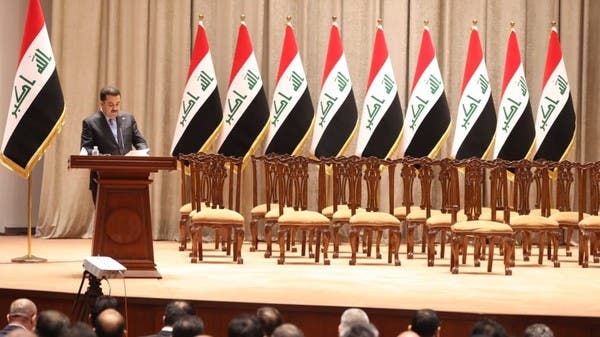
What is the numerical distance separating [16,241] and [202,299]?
5567mm

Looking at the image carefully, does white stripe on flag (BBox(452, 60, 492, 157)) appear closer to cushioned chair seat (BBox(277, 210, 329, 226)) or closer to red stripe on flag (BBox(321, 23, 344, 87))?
red stripe on flag (BBox(321, 23, 344, 87))

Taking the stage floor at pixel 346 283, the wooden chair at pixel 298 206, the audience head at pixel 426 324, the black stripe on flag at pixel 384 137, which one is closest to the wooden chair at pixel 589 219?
the stage floor at pixel 346 283

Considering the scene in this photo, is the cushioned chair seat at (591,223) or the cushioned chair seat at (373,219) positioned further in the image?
the cushioned chair seat at (591,223)

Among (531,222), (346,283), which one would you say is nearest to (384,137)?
(531,222)

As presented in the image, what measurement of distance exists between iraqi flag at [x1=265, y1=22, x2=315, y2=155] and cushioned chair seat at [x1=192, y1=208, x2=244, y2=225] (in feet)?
7.67

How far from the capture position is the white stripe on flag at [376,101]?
11.6 m

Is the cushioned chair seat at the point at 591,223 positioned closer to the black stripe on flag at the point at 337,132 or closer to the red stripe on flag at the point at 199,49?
the black stripe on flag at the point at 337,132

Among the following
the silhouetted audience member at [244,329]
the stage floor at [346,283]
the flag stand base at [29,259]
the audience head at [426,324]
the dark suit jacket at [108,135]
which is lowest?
the stage floor at [346,283]

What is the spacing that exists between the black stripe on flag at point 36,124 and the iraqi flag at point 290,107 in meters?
2.84

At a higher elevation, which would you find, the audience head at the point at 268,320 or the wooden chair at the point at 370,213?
the wooden chair at the point at 370,213

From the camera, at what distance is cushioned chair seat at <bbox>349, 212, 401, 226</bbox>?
9359mm

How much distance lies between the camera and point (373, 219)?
9.37 metres

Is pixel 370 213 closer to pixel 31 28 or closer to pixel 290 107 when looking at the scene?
pixel 290 107

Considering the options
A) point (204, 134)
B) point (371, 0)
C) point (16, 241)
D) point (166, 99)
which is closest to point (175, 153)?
point (204, 134)
